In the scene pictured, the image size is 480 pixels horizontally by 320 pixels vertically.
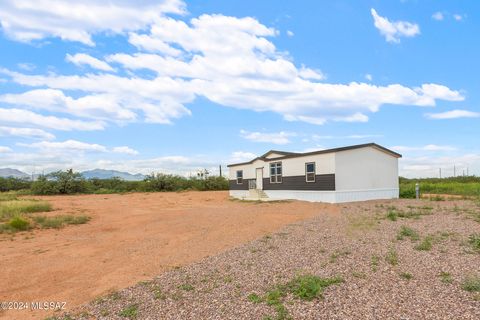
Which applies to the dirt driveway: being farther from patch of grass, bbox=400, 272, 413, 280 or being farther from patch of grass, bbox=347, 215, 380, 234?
patch of grass, bbox=400, 272, 413, 280

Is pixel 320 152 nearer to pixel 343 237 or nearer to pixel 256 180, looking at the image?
pixel 256 180

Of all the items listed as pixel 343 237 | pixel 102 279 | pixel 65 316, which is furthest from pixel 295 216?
pixel 65 316

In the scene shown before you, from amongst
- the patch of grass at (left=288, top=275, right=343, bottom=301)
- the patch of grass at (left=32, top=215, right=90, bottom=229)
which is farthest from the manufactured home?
the patch of grass at (left=288, top=275, right=343, bottom=301)

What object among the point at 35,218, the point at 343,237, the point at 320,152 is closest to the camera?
the point at 343,237

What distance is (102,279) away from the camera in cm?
663

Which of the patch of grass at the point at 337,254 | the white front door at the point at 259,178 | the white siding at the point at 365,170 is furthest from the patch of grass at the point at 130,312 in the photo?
the white front door at the point at 259,178

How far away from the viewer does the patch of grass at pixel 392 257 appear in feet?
21.6

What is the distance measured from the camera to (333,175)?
1945 cm

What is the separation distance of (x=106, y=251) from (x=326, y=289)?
587 cm

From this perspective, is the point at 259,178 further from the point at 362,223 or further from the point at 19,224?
the point at 19,224

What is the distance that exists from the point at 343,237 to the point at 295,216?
474 centimetres

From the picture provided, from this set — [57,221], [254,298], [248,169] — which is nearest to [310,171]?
[248,169]

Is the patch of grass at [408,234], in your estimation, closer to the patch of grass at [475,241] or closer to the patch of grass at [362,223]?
the patch of grass at [362,223]

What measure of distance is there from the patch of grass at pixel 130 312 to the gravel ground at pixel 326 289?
0.04ft
